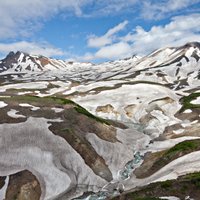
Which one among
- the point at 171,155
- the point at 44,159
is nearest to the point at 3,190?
the point at 44,159

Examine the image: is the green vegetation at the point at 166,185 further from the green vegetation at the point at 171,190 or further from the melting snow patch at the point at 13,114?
the melting snow patch at the point at 13,114

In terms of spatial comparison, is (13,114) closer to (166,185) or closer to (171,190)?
(166,185)

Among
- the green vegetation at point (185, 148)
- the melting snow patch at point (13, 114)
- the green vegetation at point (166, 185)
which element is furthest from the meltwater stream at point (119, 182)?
the melting snow patch at point (13, 114)

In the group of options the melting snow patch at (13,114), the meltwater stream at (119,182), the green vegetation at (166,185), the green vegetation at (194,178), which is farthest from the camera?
the melting snow patch at (13,114)

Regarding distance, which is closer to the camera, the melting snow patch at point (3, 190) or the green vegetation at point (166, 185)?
the green vegetation at point (166, 185)

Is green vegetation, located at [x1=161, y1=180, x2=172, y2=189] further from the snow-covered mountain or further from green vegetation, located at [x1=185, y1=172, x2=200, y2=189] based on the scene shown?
the snow-covered mountain

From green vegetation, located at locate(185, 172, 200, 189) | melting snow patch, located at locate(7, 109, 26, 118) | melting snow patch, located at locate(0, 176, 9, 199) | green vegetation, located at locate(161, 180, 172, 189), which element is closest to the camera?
green vegetation, located at locate(185, 172, 200, 189)

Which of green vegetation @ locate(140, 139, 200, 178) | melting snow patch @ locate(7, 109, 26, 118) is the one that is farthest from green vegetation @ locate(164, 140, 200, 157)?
melting snow patch @ locate(7, 109, 26, 118)

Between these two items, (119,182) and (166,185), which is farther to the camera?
(119,182)

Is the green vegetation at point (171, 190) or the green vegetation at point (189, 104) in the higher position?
the green vegetation at point (189, 104)

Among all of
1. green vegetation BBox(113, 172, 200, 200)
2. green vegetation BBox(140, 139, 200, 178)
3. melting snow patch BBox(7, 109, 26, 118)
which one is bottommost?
green vegetation BBox(113, 172, 200, 200)

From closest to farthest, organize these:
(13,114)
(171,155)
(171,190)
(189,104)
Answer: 1. (171,190)
2. (171,155)
3. (13,114)
4. (189,104)
